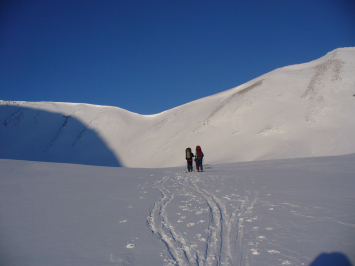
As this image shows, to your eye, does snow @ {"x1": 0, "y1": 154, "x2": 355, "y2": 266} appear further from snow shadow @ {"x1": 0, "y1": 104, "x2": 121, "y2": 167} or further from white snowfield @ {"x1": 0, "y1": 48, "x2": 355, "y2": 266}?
snow shadow @ {"x1": 0, "y1": 104, "x2": 121, "y2": 167}

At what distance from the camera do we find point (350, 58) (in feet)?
118

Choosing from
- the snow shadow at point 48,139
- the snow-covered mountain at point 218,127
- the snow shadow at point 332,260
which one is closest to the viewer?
the snow shadow at point 332,260

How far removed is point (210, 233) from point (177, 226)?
0.68 metres

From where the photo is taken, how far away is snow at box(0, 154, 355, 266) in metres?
3.32

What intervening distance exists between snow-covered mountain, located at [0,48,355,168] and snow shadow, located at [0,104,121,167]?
159 mm

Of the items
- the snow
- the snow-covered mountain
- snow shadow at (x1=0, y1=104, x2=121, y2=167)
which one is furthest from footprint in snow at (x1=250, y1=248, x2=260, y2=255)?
snow shadow at (x1=0, y1=104, x2=121, y2=167)

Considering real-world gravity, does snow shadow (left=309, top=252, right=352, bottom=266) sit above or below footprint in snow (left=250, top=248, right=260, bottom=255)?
below

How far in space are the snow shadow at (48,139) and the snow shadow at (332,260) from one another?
34.7m

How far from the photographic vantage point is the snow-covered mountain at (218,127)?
25297mm

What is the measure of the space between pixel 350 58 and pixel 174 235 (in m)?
43.7

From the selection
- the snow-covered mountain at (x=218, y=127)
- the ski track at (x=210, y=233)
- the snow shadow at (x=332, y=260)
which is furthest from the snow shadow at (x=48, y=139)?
the snow shadow at (x=332, y=260)

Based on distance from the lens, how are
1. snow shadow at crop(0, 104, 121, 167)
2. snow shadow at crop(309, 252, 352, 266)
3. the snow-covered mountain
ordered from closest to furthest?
snow shadow at crop(309, 252, 352, 266), the snow-covered mountain, snow shadow at crop(0, 104, 121, 167)

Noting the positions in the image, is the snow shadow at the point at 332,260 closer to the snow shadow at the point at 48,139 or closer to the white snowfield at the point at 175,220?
the white snowfield at the point at 175,220

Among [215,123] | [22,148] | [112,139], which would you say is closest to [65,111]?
[22,148]
